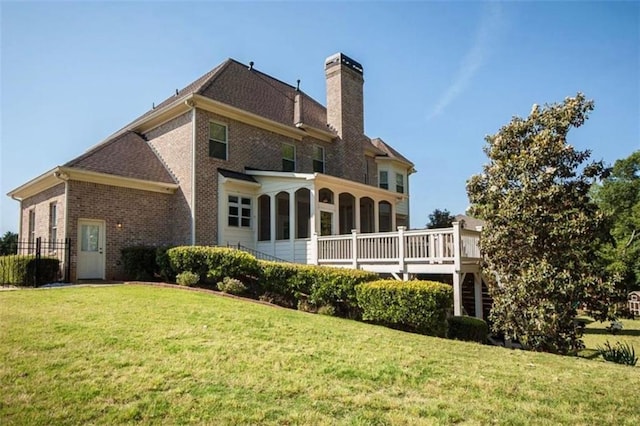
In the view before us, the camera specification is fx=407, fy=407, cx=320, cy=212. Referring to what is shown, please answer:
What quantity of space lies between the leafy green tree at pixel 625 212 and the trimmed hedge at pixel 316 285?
25740 mm

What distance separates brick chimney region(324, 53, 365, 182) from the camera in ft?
66.9

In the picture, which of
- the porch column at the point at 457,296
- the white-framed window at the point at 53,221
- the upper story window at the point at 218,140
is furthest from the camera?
the upper story window at the point at 218,140

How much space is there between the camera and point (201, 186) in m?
15.2

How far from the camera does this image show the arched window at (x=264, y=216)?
16.9 metres

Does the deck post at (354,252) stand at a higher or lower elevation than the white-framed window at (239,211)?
lower

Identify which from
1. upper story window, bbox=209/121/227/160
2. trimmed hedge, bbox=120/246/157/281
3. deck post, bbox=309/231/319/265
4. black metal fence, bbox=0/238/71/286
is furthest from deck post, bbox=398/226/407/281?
black metal fence, bbox=0/238/71/286

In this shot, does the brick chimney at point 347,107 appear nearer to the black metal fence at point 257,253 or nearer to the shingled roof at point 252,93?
the shingled roof at point 252,93

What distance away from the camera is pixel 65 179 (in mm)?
13391

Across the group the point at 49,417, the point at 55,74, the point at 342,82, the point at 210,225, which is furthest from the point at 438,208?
the point at 49,417

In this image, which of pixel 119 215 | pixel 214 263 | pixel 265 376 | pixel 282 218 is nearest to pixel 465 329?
pixel 265 376

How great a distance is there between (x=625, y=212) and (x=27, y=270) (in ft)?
132

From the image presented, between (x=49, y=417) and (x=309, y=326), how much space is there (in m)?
A: 4.86

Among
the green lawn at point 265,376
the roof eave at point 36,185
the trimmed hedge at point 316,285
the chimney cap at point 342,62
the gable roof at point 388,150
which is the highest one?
the chimney cap at point 342,62

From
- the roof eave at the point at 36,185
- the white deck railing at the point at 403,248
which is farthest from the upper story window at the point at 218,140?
the white deck railing at the point at 403,248
